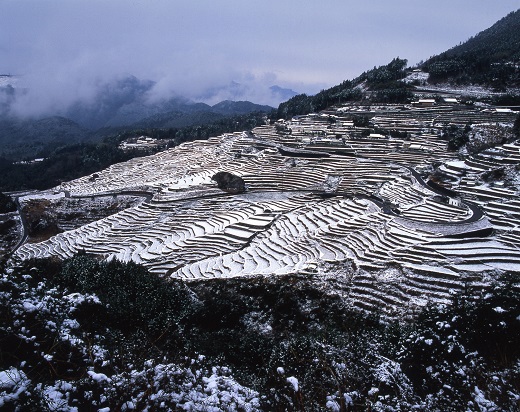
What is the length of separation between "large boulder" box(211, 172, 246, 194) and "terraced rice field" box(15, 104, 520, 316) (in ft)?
2.18

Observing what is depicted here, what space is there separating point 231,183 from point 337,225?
1043 centimetres

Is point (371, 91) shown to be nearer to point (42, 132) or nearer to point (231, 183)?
point (231, 183)

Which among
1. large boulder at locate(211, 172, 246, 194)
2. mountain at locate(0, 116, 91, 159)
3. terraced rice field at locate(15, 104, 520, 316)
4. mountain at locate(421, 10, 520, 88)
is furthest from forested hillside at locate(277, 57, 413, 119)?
mountain at locate(0, 116, 91, 159)

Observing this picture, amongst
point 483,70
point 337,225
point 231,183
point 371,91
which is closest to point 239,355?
point 337,225

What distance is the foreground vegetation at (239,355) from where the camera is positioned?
4.65 metres

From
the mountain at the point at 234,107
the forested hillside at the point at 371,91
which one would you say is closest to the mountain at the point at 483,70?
the forested hillside at the point at 371,91

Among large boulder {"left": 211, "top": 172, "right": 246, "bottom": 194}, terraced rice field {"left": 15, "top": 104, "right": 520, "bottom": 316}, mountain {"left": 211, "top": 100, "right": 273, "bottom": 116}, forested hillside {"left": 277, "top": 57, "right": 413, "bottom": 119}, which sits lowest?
terraced rice field {"left": 15, "top": 104, "right": 520, "bottom": 316}

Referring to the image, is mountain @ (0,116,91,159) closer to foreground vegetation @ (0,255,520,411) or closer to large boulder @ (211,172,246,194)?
large boulder @ (211,172,246,194)

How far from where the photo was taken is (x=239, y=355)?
723 centimetres

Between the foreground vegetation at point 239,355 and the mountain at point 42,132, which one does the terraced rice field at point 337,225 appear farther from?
the mountain at point 42,132

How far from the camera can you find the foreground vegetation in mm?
4648

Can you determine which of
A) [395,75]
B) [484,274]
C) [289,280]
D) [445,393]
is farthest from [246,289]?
[395,75]

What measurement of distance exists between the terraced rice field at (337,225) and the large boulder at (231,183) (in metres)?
0.66

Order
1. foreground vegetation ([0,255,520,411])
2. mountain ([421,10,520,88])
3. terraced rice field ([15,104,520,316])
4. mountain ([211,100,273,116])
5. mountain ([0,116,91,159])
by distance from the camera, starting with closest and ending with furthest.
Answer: foreground vegetation ([0,255,520,411]) → terraced rice field ([15,104,520,316]) → mountain ([421,10,520,88]) → mountain ([0,116,91,159]) → mountain ([211,100,273,116])
